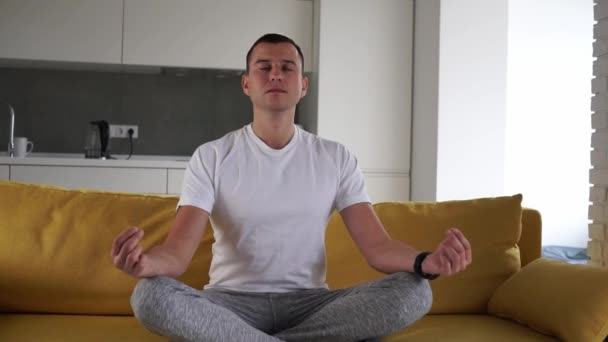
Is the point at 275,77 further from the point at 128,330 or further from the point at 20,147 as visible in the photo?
the point at 20,147

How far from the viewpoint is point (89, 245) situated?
217 cm

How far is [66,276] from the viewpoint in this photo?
2.13 m

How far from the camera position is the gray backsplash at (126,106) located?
544cm

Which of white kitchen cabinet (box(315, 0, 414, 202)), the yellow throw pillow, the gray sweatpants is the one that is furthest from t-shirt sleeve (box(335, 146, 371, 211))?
white kitchen cabinet (box(315, 0, 414, 202))

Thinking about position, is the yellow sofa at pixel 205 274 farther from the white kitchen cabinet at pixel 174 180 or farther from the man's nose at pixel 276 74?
the white kitchen cabinet at pixel 174 180

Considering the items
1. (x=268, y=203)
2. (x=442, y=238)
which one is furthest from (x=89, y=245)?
(x=442, y=238)

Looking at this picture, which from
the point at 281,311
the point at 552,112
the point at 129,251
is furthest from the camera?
the point at 552,112

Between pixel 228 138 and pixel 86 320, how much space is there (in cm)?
63

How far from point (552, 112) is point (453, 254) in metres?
5.52

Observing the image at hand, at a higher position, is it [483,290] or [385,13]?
[385,13]

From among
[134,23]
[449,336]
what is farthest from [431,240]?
[134,23]

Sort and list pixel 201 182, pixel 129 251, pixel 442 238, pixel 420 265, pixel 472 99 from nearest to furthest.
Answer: pixel 129 251, pixel 420 265, pixel 201 182, pixel 442 238, pixel 472 99

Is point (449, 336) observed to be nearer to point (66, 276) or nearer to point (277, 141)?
point (277, 141)

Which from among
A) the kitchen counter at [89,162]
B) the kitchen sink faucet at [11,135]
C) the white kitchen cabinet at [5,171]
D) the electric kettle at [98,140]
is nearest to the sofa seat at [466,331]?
the kitchen counter at [89,162]
